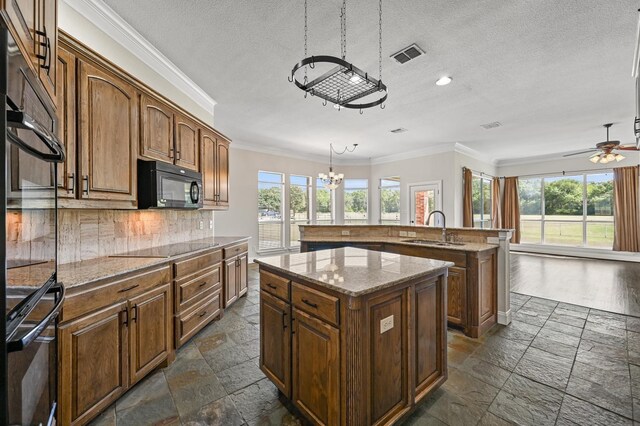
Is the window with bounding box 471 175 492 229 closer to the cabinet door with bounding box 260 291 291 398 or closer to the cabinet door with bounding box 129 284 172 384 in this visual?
the cabinet door with bounding box 260 291 291 398

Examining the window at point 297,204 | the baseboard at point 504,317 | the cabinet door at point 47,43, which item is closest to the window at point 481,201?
the window at point 297,204

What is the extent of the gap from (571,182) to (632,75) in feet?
19.7

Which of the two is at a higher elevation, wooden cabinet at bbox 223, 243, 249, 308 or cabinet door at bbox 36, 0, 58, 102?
cabinet door at bbox 36, 0, 58, 102

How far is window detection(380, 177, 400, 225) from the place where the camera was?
26.2ft

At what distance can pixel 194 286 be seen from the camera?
268 cm

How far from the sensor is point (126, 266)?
1.97m

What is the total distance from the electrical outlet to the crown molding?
3.14 m

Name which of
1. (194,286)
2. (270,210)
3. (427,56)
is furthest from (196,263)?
(270,210)

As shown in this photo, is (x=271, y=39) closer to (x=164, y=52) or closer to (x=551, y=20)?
(x=164, y=52)

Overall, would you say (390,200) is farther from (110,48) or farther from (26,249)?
(26,249)

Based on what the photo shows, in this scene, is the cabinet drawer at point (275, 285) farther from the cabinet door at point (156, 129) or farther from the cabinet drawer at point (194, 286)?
the cabinet door at point (156, 129)

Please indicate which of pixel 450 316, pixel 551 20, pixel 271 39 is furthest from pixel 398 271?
pixel 551 20

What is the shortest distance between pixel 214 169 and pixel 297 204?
3.94 meters

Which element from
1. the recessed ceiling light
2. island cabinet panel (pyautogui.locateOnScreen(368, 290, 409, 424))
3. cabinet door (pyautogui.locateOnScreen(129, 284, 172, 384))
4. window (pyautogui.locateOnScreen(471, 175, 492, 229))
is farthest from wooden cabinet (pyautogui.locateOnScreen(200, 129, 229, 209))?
window (pyautogui.locateOnScreen(471, 175, 492, 229))
